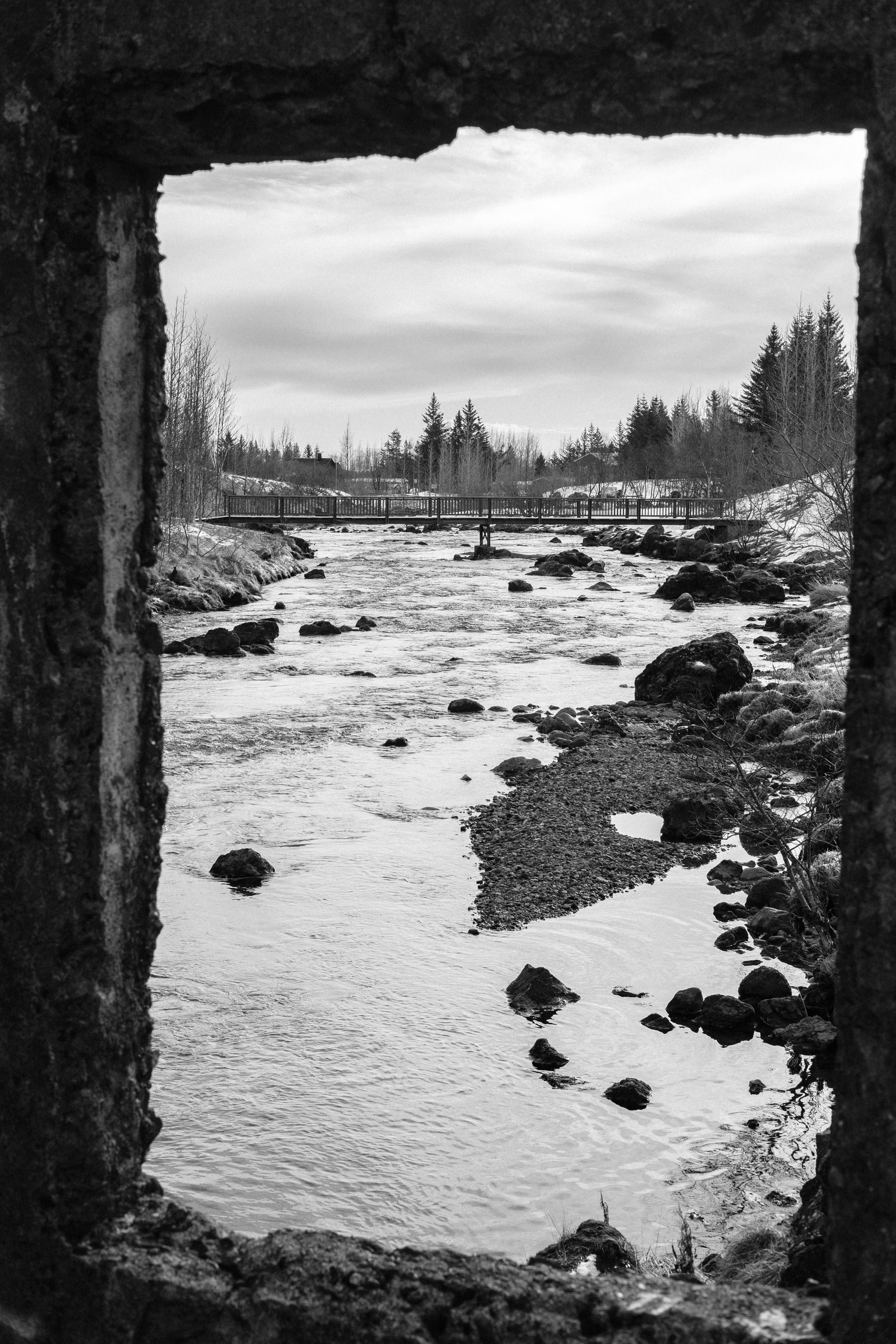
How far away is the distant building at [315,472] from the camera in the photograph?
8194cm

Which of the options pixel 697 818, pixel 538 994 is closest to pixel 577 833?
pixel 697 818

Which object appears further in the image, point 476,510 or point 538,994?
point 476,510

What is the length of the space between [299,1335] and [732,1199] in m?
2.49

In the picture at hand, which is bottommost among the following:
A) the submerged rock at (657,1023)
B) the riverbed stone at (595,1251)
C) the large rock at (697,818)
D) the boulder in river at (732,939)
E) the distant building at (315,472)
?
the riverbed stone at (595,1251)

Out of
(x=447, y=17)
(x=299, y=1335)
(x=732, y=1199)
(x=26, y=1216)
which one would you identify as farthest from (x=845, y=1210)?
(x=732, y=1199)

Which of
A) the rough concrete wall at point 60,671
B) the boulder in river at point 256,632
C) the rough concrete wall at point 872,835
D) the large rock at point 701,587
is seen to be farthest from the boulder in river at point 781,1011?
the large rock at point 701,587

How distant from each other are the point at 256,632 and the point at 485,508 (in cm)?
3706

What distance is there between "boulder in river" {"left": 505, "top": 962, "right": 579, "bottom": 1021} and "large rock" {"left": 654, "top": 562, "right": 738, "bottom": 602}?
57.6 ft

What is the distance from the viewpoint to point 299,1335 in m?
2.26

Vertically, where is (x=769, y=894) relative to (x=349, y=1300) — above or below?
below

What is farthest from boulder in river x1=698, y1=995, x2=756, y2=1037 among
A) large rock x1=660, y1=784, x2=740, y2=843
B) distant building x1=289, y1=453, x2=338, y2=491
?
distant building x1=289, y1=453, x2=338, y2=491

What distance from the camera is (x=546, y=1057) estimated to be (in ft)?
17.6

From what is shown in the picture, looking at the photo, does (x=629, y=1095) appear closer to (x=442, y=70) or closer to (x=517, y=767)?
(x=442, y=70)

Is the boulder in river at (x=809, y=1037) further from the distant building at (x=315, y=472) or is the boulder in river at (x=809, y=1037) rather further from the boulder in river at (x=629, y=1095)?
the distant building at (x=315, y=472)
